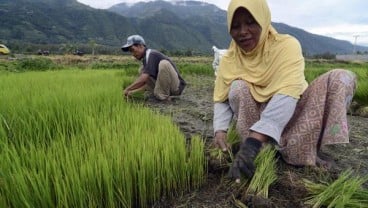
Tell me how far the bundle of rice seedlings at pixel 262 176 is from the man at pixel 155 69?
289 centimetres

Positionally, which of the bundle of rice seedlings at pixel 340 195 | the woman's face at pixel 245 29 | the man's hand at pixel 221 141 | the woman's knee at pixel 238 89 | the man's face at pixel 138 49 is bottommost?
the bundle of rice seedlings at pixel 340 195

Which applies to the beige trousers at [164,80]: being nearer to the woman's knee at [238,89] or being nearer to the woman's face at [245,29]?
the woman's knee at [238,89]

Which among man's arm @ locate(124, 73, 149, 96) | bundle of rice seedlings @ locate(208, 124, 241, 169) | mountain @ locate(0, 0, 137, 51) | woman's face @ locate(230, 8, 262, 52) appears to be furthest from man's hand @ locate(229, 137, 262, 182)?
mountain @ locate(0, 0, 137, 51)

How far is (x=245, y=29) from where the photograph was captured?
1.93 metres

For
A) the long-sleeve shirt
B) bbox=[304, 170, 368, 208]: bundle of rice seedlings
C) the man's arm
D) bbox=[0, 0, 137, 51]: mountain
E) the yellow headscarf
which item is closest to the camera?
bbox=[304, 170, 368, 208]: bundle of rice seedlings

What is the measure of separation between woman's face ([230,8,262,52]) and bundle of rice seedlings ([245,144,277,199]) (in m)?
0.57

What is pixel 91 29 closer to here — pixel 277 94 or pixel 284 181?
pixel 277 94

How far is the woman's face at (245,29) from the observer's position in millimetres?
1890

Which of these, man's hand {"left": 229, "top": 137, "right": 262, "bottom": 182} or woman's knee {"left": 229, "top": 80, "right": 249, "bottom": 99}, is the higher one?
woman's knee {"left": 229, "top": 80, "right": 249, "bottom": 99}

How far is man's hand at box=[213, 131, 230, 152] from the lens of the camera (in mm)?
1960

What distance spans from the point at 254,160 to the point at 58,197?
891mm

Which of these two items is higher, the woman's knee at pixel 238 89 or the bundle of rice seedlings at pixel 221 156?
the woman's knee at pixel 238 89

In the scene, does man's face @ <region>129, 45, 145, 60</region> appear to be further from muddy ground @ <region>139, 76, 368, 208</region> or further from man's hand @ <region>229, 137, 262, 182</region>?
man's hand @ <region>229, 137, 262, 182</region>

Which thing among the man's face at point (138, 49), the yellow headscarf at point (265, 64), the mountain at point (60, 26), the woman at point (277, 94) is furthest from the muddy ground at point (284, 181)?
the mountain at point (60, 26)
